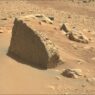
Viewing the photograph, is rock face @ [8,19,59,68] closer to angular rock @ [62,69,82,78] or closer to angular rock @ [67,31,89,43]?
angular rock @ [62,69,82,78]

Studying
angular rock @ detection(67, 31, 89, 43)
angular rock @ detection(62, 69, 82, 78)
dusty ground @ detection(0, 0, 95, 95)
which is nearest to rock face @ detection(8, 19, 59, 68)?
dusty ground @ detection(0, 0, 95, 95)

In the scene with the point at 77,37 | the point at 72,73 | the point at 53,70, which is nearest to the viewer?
the point at 72,73

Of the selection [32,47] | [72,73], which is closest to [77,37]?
[32,47]

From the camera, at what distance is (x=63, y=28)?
10188 mm

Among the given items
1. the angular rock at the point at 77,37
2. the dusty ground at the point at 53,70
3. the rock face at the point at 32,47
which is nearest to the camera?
the dusty ground at the point at 53,70

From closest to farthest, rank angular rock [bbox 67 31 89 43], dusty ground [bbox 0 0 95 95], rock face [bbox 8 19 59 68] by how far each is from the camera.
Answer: dusty ground [bbox 0 0 95 95]
rock face [bbox 8 19 59 68]
angular rock [bbox 67 31 89 43]

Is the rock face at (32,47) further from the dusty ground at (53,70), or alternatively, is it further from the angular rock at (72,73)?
the angular rock at (72,73)

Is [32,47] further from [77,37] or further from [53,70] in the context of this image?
[77,37]

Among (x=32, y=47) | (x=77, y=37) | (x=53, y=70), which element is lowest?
(x=77, y=37)

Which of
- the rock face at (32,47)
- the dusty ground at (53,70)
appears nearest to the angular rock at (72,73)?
the dusty ground at (53,70)

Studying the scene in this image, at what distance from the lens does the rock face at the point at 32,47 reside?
6.90 meters

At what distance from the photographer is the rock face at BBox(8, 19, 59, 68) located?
6902 mm

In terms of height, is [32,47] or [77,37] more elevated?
[32,47]

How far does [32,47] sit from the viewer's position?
277 inches
